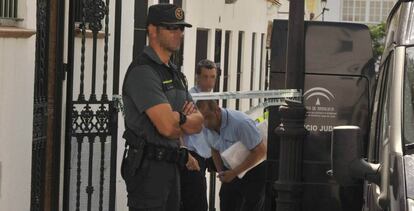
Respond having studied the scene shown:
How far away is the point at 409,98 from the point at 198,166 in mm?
2190

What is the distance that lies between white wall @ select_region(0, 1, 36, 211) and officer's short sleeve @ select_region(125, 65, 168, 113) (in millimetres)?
1191

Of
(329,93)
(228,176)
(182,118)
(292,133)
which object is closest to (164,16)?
(182,118)

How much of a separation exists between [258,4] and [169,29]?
19834mm

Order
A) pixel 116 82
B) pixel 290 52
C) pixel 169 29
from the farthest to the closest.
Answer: pixel 116 82, pixel 290 52, pixel 169 29

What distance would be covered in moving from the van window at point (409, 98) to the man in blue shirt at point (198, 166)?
1713 mm

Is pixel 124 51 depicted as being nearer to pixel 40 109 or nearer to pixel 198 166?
pixel 40 109

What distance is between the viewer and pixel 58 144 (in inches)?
321

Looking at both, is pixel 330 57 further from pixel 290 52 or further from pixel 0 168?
pixel 0 168

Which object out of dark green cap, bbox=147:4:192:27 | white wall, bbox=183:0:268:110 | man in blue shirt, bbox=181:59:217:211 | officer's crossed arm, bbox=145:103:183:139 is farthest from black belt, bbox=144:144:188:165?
white wall, bbox=183:0:268:110

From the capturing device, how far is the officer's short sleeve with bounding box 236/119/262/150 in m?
8.93

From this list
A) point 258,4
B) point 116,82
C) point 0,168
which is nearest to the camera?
point 0,168

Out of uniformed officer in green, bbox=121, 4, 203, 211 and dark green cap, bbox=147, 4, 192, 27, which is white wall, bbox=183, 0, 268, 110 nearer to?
Answer: dark green cap, bbox=147, 4, 192, 27

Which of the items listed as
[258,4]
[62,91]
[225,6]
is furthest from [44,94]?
[258,4]

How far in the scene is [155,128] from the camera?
243 inches
